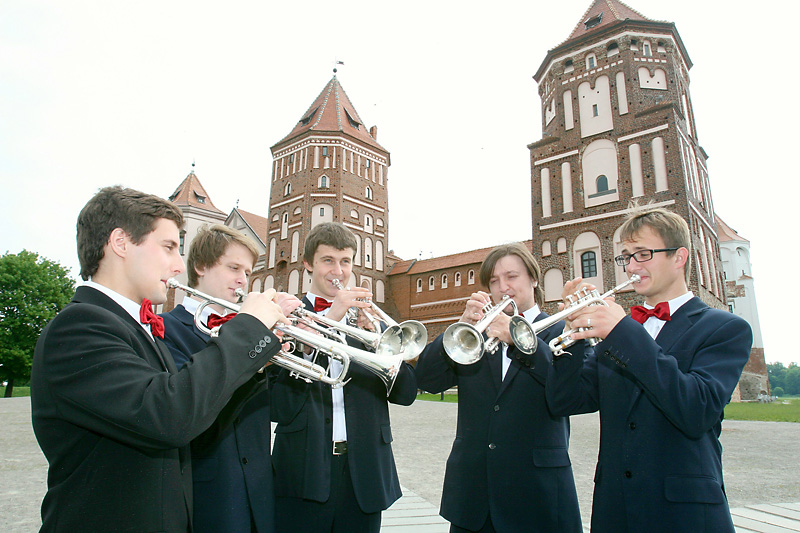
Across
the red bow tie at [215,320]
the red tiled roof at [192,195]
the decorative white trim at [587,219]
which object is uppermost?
the red tiled roof at [192,195]

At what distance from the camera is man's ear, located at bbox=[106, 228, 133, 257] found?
2.06 meters

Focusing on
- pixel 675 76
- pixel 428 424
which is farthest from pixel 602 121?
pixel 428 424

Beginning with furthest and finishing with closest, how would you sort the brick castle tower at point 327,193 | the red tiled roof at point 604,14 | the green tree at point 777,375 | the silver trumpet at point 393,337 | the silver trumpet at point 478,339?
the green tree at point 777,375 → the brick castle tower at point 327,193 → the red tiled roof at point 604,14 → the silver trumpet at point 393,337 → the silver trumpet at point 478,339

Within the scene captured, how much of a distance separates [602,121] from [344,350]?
29.5 m

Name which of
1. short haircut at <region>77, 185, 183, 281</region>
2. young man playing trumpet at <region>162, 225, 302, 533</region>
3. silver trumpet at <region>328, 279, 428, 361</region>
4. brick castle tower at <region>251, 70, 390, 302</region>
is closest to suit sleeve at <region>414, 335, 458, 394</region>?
silver trumpet at <region>328, 279, 428, 361</region>

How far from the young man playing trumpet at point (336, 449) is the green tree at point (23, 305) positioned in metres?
36.5

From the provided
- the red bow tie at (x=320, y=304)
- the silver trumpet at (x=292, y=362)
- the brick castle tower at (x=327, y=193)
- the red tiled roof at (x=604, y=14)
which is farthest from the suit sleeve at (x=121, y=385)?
the brick castle tower at (x=327, y=193)

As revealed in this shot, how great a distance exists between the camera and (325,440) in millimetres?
2930

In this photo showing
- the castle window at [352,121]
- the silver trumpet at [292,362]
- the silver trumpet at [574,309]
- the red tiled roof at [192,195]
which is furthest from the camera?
the red tiled roof at [192,195]

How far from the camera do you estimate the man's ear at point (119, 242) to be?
81.0 inches

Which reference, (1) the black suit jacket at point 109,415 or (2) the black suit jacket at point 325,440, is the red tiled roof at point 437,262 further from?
(1) the black suit jacket at point 109,415

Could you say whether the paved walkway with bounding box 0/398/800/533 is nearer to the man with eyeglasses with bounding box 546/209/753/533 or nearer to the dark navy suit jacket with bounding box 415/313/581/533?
the dark navy suit jacket with bounding box 415/313/581/533

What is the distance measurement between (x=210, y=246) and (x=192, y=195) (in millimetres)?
46926

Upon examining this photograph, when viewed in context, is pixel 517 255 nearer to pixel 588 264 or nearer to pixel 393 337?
pixel 393 337
